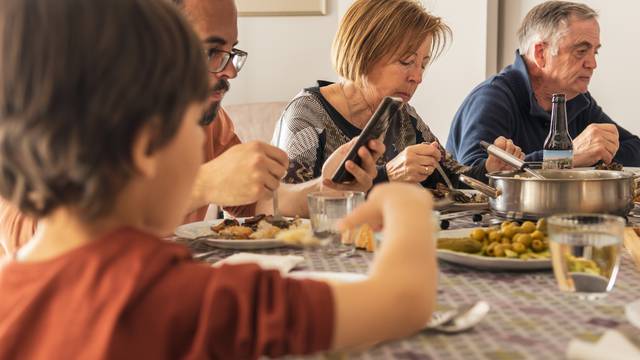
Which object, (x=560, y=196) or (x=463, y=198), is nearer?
(x=560, y=196)

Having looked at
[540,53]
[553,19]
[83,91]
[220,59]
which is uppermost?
[553,19]

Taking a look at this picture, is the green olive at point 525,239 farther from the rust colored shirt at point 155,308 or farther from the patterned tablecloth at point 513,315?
the rust colored shirt at point 155,308

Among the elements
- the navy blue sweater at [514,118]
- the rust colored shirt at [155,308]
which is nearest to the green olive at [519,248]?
the rust colored shirt at [155,308]

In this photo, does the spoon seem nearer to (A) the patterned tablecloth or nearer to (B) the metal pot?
(A) the patterned tablecloth

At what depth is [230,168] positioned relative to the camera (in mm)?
1395

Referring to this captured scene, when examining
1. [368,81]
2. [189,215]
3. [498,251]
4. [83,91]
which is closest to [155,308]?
[83,91]

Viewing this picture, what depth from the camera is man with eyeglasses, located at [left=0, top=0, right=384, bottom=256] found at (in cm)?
135

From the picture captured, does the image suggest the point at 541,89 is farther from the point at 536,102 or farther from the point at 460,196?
the point at 460,196

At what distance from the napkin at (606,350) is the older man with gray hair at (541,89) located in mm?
2001

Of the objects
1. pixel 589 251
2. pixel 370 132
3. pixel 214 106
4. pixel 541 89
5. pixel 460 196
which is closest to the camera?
pixel 589 251

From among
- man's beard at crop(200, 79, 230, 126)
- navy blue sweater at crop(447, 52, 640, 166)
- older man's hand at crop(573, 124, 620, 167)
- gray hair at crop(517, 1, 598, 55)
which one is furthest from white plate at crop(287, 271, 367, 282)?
gray hair at crop(517, 1, 598, 55)

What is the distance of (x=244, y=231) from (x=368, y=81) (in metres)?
1.10

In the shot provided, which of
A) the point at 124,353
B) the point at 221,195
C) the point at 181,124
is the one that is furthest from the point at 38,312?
the point at 221,195

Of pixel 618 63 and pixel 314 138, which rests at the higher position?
pixel 618 63
